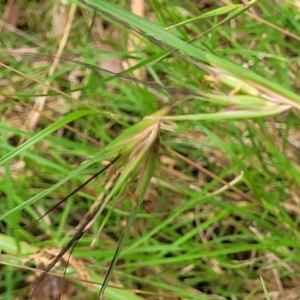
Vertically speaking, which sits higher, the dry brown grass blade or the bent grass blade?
the bent grass blade

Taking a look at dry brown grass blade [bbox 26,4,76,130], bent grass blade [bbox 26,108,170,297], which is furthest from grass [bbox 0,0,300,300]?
bent grass blade [bbox 26,108,170,297]

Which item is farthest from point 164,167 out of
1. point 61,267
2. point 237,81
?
point 237,81

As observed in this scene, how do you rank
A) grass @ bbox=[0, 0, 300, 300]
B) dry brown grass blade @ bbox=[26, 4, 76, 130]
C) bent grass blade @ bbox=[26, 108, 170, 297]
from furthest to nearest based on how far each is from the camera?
dry brown grass blade @ bbox=[26, 4, 76, 130] < grass @ bbox=[0, 0, 300, 300] < bent grass blade @ bbox=[26, 108, 170, 297]

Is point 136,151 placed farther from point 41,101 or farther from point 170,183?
point 41,101

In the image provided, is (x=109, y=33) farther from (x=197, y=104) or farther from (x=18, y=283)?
(x=18, y=283)

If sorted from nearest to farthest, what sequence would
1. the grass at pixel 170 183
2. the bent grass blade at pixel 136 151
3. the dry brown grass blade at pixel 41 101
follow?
the bent grass blade at pixel 136 151 → the grass at pixel 170 183 → the dry brown grass blade at pixel 41 101

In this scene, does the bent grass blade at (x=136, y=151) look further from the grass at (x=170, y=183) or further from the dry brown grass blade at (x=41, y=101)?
the dry brown grass blade at (x=41, y=101)

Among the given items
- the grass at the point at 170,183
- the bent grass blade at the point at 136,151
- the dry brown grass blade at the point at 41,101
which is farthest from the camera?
the dry brown grass blade at the point at 41,101

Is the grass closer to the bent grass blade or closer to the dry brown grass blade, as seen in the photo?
the dry brown grass blade

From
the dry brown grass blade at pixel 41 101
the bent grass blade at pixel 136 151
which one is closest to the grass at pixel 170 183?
the dry brown grass blade at pixel 41 101

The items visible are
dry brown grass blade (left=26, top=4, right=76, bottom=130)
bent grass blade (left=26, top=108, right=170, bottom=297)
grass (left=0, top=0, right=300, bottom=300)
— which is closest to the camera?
bent grass blade (left=26, top=108, right=170, bottom=297)

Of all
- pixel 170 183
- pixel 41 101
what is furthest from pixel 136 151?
pixel 41 101
